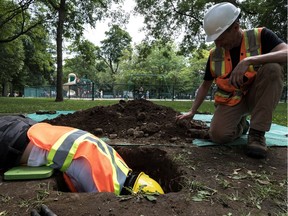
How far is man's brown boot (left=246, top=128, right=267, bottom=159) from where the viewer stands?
2516mm

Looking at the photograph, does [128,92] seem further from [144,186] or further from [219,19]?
[144,186]

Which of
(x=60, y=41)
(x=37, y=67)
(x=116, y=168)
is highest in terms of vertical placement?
(x=37, y=67)

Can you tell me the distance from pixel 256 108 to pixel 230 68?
462 mm

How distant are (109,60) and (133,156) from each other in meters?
53.3

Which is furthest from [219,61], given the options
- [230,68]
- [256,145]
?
[256,145]

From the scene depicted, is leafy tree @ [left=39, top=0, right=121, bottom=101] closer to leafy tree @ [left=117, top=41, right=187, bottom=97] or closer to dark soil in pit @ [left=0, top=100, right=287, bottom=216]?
dark soil in pit @ [left=0, top=100, right=287, bottom=216]

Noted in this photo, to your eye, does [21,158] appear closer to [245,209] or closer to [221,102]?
[245,209]

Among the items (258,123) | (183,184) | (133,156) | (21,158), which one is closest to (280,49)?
(258,123)

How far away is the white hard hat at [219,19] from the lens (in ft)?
7.86

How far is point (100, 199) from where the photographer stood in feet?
5.15

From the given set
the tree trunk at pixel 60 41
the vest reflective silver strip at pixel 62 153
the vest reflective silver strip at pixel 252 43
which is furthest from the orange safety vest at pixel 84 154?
the tree trunk at pixel 60 41

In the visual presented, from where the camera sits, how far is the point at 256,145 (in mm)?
2576

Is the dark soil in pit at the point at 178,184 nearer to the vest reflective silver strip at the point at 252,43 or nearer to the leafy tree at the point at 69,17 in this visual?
the vest reflective silver strip at the point at 252,43

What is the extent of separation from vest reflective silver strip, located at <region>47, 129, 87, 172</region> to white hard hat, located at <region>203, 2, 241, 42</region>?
1.49m
